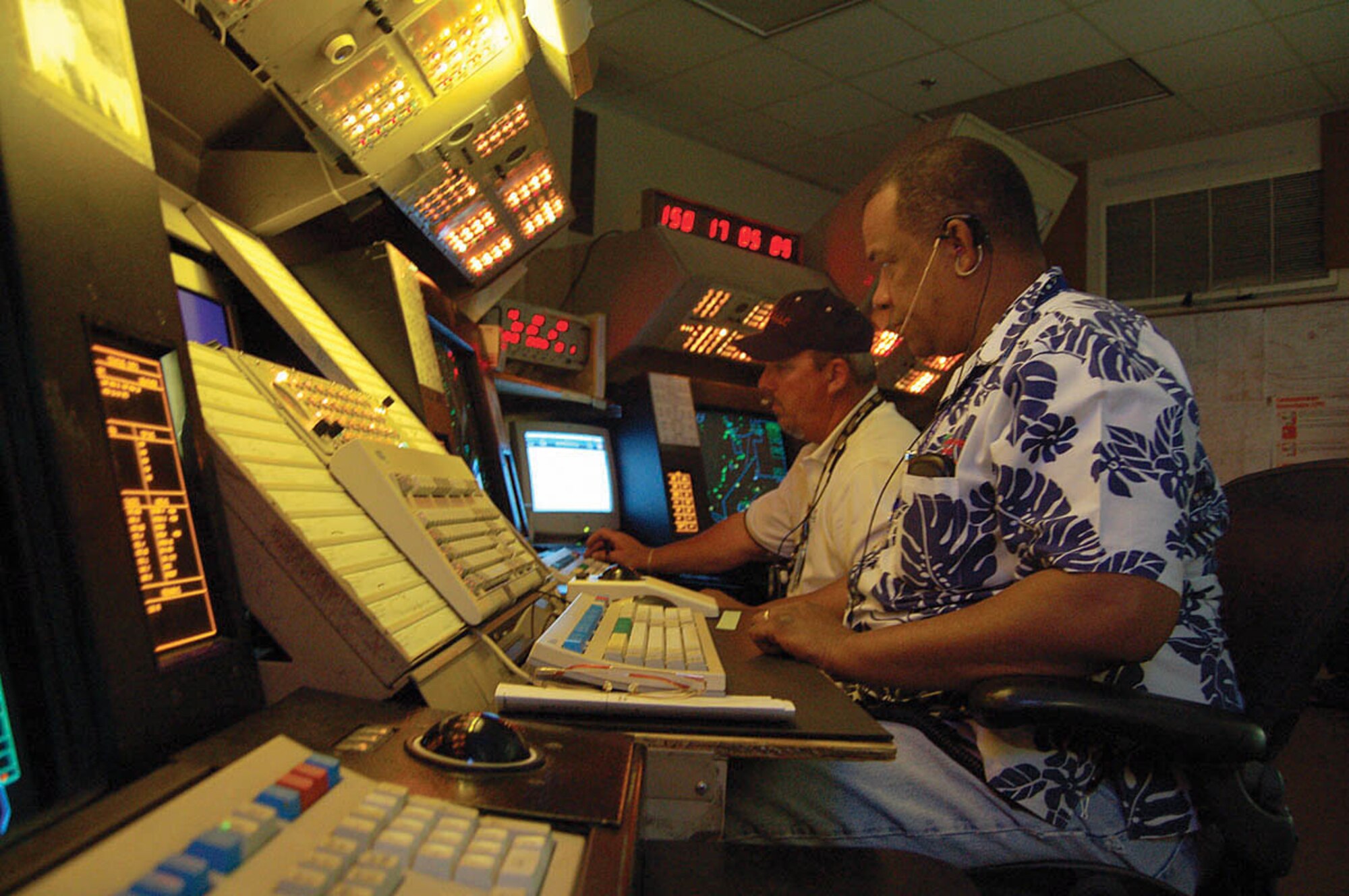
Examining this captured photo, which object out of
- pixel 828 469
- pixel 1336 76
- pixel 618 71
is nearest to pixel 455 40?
pixel 828 469

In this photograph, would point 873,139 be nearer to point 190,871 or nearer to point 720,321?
point 720,321

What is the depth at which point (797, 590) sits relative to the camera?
186 cm

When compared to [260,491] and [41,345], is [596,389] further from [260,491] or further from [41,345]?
[41,345]

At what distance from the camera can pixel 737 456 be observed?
9.34 feet

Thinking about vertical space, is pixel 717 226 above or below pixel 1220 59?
below

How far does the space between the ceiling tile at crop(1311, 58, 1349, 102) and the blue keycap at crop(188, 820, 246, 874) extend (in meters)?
5.26

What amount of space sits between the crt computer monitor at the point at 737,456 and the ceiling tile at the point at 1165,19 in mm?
2324

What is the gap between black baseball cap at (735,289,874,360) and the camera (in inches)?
82.9

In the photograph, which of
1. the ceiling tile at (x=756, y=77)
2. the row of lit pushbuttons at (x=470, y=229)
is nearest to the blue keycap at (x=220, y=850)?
the row of lit pushbuttons at (x=470, y=229)

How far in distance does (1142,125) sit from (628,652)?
505 centimetres

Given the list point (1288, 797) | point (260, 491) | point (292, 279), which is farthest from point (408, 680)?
point (1288, 797)

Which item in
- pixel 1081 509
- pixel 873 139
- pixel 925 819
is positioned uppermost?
pixel 873 139

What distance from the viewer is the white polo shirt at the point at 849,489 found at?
1.64 m

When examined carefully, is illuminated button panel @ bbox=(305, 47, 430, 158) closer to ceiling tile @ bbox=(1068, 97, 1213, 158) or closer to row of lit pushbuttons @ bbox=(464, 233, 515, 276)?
row of lit pushbuttons @ bbox=(464, 233, 515, 276)
